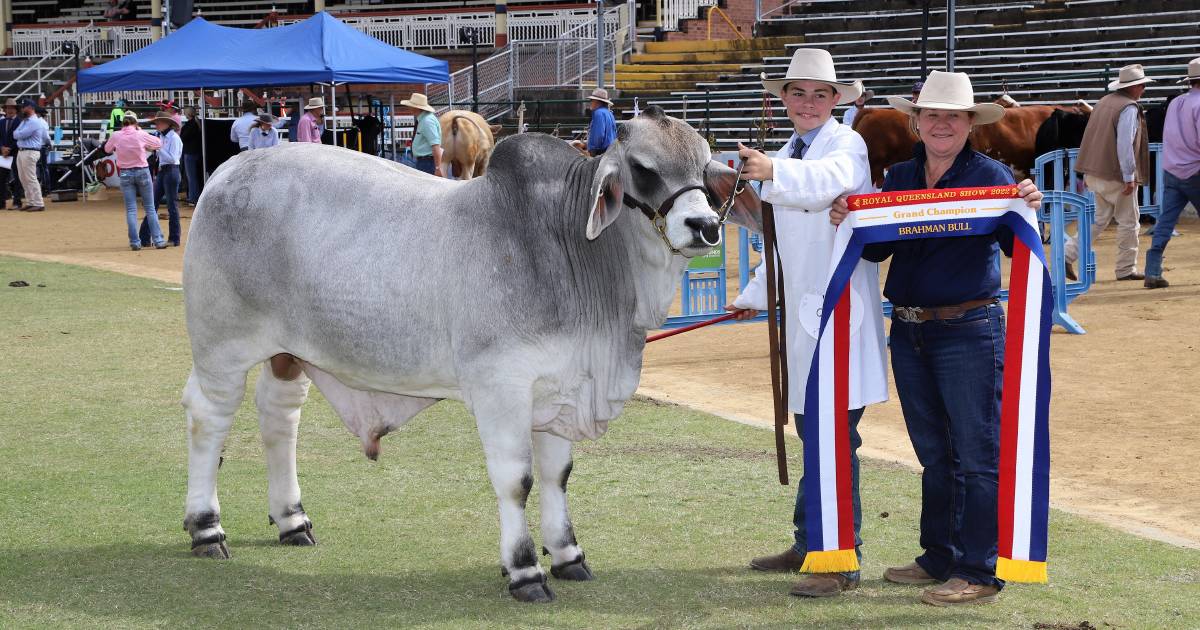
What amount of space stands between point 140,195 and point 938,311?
16281mm

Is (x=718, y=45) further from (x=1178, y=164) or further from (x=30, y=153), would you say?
(x=1178, y=164)

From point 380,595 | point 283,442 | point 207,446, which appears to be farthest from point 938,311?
point 207,446

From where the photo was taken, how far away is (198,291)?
5.91 metres

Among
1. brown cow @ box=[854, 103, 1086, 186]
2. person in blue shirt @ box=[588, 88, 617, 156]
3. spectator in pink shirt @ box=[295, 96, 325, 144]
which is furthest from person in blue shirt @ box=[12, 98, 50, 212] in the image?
brown cow @ box=[854, 103, 1086, 186]

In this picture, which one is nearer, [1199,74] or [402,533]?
[402,533]

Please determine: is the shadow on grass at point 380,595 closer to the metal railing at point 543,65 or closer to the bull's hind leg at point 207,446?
the bull's hind leg at point 207,446

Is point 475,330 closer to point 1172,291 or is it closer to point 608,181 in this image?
point 608,181

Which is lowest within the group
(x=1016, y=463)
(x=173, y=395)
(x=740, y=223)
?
(x=173, y=395)

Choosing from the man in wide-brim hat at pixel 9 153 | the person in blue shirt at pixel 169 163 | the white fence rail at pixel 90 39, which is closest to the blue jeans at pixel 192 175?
the man in wide-brim hat at pixel 9 153

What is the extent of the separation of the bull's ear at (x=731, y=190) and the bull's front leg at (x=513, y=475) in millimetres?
1026

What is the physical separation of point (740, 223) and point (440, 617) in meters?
1.92

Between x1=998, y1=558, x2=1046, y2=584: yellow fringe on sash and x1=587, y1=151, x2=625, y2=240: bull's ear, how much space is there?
6.32 feet

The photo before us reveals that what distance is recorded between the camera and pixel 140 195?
1955 cm

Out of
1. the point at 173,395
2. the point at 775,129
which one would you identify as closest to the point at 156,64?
the point at 775,129
